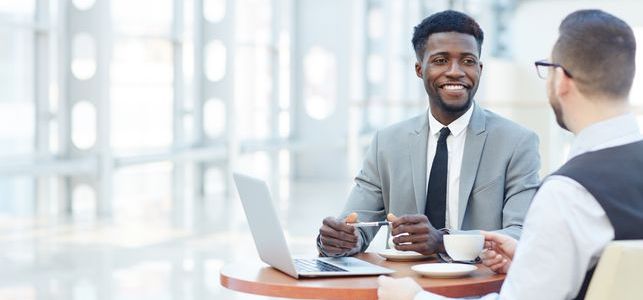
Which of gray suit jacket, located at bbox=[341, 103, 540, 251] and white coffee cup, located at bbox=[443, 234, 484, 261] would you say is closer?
white coffee cup, located at bbox=[443, 234, 484, 261]

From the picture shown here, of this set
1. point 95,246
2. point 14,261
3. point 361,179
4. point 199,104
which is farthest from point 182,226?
point 361,179

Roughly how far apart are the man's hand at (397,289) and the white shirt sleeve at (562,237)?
32 centimetres

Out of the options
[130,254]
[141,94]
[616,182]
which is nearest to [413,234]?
[616,182]

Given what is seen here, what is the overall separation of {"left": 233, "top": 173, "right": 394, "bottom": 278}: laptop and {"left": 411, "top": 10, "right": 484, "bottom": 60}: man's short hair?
2.47ft

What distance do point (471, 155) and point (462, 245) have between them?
0.48 metres

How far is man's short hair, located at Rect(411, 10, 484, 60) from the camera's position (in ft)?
9.98

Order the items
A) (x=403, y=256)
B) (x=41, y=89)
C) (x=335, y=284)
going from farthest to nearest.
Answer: (x=41, y=89) → (x=403, y=256) → (x=335, y=284)

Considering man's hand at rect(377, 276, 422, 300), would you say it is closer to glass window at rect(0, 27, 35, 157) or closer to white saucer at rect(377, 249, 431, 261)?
white saucer at rect(377, 249, 431, 261)

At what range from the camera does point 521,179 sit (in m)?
3.03

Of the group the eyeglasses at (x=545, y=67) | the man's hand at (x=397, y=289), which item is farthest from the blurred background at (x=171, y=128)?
the eyeglasses at (x=545, y=67)

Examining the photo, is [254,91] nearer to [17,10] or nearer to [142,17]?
[142,17]

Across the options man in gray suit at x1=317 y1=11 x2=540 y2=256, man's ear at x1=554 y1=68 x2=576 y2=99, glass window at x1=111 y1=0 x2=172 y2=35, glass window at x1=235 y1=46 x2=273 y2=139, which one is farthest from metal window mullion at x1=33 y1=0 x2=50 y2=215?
man's ear at x1=554 y1=68 x2=576 y2=99

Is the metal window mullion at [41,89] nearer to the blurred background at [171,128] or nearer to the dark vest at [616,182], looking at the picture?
the blurred background at [171,128]

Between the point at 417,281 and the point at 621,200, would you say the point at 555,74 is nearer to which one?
the point at 621,200
